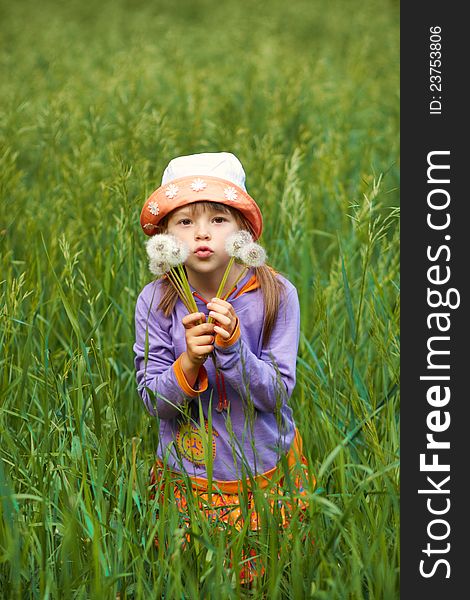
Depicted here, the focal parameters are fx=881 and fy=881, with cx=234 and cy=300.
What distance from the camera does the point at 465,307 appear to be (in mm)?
2047

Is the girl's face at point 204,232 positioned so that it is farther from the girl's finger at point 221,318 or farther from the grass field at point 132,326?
the grass field at point 132,326

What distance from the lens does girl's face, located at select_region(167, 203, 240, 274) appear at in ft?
6.54

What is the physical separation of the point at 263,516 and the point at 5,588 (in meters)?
0.58

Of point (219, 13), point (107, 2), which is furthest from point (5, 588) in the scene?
point (107, 2)

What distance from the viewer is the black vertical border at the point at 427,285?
188 cm

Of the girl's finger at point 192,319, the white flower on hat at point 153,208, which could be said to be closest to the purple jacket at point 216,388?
the girl's finger at point 192,319

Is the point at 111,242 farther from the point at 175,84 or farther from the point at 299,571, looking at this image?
the point at 175,84

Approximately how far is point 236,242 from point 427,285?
0.47 m

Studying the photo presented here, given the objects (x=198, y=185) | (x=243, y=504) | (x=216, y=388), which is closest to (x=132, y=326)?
(x=216, y=388)

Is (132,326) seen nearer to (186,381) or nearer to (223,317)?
(186,381)

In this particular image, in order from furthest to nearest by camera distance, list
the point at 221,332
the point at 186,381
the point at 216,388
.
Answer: the point at 216,388
the point at 186,381
the point at 221,332

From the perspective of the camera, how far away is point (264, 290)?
2.13 metres

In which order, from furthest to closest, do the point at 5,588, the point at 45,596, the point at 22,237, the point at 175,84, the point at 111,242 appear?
the point at 175,84 → the point at 22,237 → the point at 111,242 → the point at 5,588 → the point at 45,596

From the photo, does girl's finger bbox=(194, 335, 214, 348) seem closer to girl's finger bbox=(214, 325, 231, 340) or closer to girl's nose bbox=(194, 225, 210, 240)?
girl's finger bbox=(214, 325, 231, 340)
